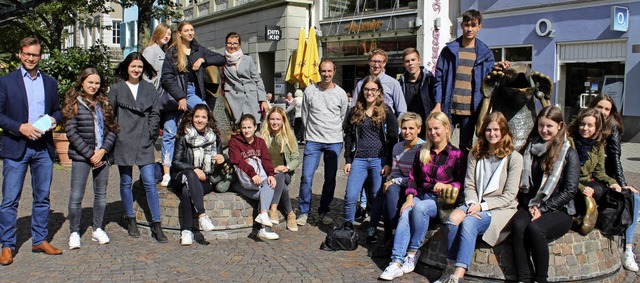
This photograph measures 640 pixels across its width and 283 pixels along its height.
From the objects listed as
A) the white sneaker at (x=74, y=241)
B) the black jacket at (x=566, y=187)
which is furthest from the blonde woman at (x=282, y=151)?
the black jacket at (x=566, y=187)

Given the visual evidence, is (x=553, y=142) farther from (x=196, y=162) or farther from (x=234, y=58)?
(x=234, y=58)

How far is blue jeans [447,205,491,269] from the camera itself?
4.91 metres

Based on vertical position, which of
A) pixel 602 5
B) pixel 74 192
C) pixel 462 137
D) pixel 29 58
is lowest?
pixel 74 192

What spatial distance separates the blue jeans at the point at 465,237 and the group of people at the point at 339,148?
0.03ft

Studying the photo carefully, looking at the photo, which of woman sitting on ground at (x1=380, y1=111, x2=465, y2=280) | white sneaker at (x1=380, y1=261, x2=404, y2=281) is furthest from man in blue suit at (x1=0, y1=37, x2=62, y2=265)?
woman sitting on ground at (x1=380, y1=111, x2=465, y2=280)

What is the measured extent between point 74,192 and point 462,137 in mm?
3886

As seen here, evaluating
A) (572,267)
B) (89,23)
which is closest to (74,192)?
(572,267)

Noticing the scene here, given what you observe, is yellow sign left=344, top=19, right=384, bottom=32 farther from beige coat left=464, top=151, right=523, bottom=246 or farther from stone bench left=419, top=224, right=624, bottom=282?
stone bench left=419, top=224, right=624, bottom=282

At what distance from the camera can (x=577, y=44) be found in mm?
16453

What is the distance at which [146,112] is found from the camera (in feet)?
21.6

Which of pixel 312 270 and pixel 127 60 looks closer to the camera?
pixel 312 270

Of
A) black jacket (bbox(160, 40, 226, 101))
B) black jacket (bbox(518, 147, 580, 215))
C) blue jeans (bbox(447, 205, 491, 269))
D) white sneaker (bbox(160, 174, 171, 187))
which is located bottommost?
blue jeans (bbox(447, 205, 491, 269))

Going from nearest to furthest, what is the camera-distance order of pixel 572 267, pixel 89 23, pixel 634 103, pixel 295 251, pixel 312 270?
pixel 572 267, pixel 312 270, pixel 295 251, pixel 634 103, pixel 89 23

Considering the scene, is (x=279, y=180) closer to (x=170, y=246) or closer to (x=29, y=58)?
(x=170, y=246)
